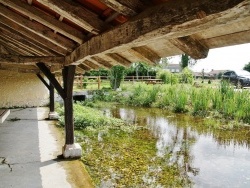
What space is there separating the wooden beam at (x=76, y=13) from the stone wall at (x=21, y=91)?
11.3 metres

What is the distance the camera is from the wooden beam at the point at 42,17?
2.61 metres

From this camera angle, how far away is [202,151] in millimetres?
6852

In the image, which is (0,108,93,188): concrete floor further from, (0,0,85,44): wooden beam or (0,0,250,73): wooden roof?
(0,0,85,44): wooden beam

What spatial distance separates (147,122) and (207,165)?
4.97m

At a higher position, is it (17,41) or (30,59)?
(17,41)

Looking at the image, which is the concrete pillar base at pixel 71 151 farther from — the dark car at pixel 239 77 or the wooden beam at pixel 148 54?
the dark car at pixel 239 77

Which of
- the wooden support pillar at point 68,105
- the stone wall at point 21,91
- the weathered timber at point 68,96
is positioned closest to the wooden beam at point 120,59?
the weathered timber at point 68,96

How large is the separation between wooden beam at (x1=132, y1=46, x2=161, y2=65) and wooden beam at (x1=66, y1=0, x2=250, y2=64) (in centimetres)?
48

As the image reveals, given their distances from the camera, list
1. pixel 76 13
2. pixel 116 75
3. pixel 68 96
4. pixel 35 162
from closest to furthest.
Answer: pixel 76 13
pixel 35 162
pixel 68 96
pixel 116 75

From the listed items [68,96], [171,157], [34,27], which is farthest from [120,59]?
[171,157]

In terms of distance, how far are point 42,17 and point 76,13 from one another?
835mm

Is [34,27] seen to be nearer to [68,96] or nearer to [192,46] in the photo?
[68,96]

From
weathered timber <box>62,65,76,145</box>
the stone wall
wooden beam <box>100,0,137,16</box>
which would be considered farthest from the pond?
the stone wall

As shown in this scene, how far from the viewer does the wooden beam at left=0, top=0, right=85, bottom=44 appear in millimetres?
2608
